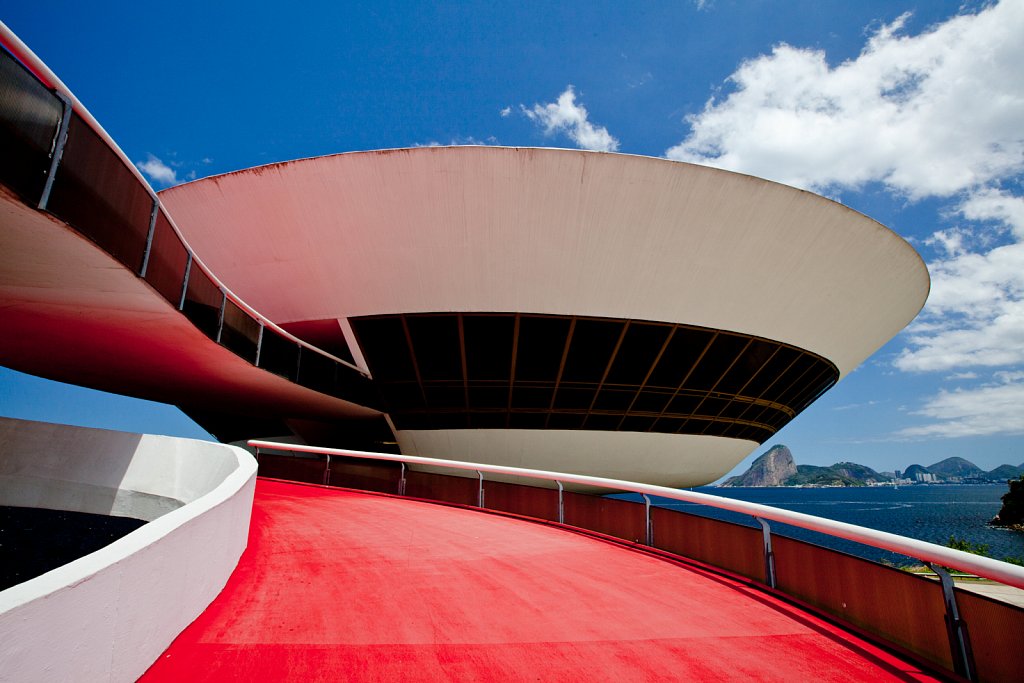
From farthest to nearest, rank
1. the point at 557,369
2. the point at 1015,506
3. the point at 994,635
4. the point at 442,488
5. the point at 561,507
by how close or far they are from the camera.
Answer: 1. the point at 1015,506
2. the point at 557,369
3. the point at 442,488
4. the point at 561,507
5. the point at 994,635

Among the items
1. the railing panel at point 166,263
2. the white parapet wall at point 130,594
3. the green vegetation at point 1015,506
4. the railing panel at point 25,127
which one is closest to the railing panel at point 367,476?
the white parapet wall at point 130,594

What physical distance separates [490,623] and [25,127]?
227 inches

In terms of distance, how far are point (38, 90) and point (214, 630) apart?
5.05m

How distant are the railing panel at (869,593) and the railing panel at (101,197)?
7.47 meters

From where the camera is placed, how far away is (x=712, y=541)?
6016 mm

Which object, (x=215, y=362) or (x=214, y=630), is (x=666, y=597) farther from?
(x=215, y=362)

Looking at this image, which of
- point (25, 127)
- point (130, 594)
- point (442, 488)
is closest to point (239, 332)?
point (442, 488)

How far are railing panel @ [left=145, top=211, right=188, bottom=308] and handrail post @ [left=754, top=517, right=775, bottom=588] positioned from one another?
26.0ft

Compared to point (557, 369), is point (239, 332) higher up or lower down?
lower down

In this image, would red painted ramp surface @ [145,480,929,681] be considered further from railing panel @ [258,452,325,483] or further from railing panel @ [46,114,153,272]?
railing panel @ [258,452,325,483]

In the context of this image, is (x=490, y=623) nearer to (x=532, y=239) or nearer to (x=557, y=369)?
(x=532, y=239)

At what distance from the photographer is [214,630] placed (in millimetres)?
3467

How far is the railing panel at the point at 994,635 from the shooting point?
9.52 feet

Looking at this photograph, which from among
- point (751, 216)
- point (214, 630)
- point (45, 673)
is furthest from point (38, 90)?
point (751, 216)
